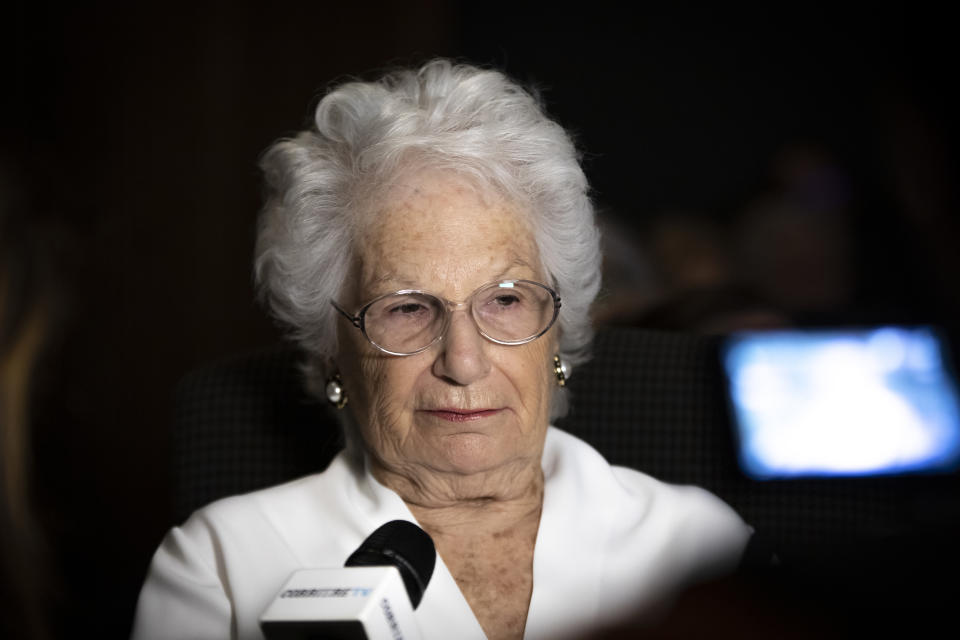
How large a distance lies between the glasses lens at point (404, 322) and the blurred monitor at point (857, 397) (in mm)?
646

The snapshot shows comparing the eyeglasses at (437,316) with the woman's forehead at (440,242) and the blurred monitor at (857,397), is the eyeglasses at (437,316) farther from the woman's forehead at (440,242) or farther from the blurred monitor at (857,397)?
the blurred monitor at (857,397)

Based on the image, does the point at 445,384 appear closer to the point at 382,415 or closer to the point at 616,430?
the point at 382,415

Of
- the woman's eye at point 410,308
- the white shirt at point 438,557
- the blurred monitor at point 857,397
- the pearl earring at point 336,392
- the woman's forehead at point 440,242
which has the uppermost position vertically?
the woman's forehead at point 440,242

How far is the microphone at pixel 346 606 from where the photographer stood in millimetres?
920

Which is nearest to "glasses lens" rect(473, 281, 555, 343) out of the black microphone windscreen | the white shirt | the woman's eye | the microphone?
the woman's eye

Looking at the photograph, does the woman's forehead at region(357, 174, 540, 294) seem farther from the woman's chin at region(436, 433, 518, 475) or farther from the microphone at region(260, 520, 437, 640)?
the microphone at region(260, 520, 437, 640)

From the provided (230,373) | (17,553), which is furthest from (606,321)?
(17,553)

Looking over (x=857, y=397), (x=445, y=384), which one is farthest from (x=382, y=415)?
(x=857, y=397)

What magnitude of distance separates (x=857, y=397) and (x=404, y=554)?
4.26 feet

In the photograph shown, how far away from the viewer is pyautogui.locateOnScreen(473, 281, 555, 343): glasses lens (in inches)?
60.4

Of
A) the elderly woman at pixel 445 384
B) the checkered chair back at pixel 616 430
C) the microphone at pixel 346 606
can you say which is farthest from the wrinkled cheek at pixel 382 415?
the microphone at pixel 346 606

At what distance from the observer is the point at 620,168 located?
5.48m

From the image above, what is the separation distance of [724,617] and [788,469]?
1357 millimetres

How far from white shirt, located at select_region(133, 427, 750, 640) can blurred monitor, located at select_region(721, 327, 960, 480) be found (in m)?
0.29
